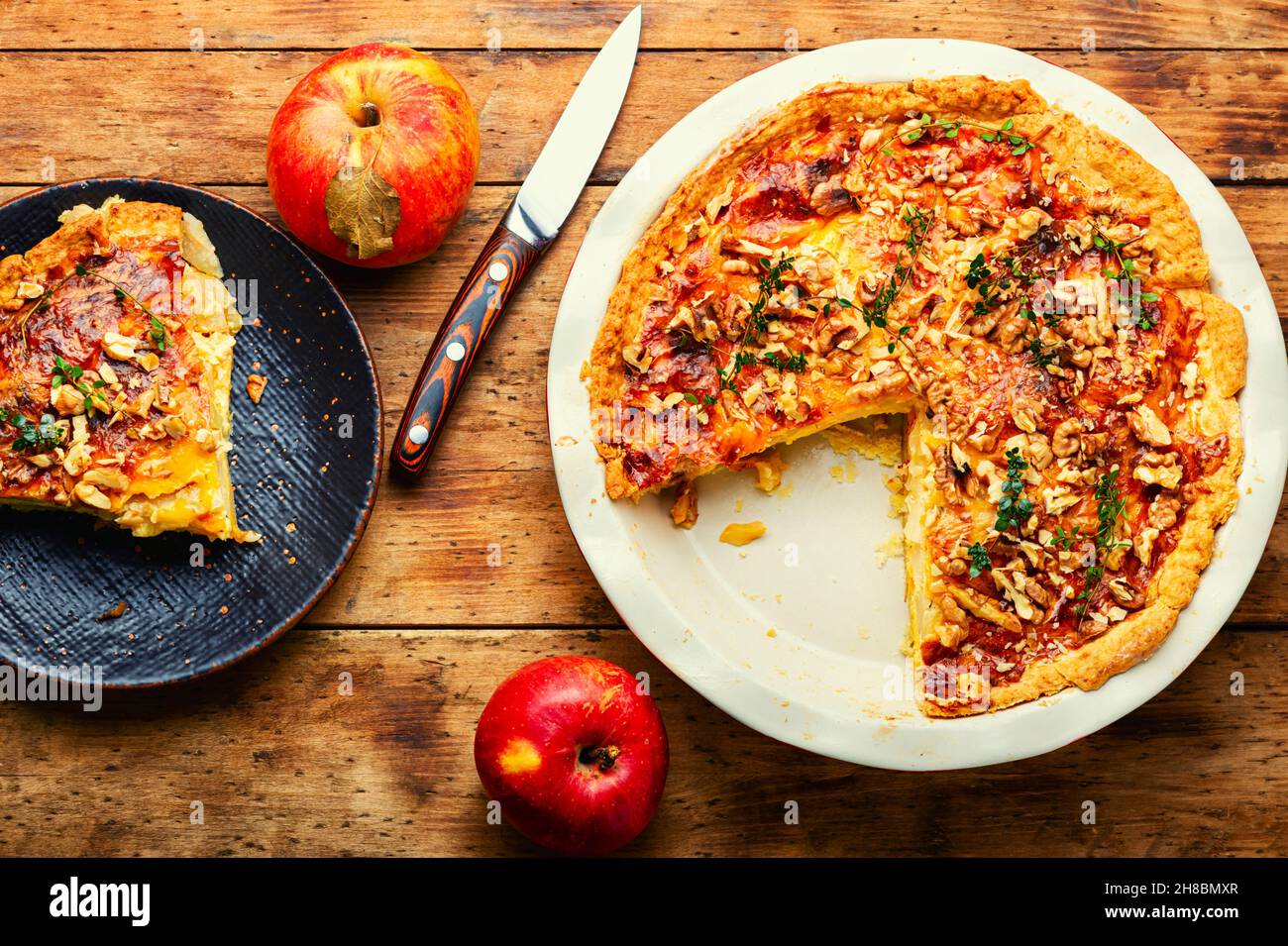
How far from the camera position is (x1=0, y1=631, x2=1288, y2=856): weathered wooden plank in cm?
327

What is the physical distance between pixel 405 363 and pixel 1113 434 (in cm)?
220

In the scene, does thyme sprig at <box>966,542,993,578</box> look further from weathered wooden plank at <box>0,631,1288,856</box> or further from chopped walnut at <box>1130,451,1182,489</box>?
weathered wooden plank at <box>0,631,1288,856</box>

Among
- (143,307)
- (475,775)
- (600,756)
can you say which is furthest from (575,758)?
(143,307)

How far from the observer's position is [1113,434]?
2.99 metres

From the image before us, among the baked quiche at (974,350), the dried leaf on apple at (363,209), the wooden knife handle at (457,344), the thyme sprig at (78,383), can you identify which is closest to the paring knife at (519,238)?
the wooden knife handle at (457,344)

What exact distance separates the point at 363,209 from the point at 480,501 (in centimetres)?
98

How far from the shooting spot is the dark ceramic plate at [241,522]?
10.2ft

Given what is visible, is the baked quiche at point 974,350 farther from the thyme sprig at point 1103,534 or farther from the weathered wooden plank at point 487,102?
the weathered wooden plank at point 487,102

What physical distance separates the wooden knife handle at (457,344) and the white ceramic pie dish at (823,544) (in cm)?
35

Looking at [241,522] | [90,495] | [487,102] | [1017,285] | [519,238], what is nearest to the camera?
[90,495]

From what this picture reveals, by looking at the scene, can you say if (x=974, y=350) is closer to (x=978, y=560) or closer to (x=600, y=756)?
(x=978, y=560)

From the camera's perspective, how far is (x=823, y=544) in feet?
11.0

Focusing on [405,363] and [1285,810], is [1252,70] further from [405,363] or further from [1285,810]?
[405,363]

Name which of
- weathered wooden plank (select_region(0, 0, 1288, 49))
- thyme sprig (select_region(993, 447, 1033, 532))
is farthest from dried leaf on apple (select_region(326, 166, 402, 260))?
thyme sprig (select_region(993, 447, 1033, 532))
